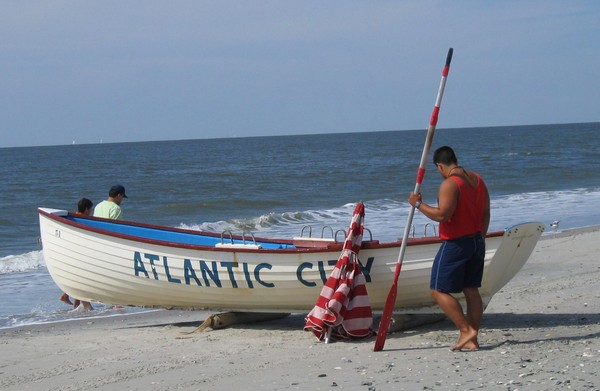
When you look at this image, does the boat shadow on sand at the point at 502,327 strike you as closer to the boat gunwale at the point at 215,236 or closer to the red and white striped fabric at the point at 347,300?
the red and white striped fabric at the point at 347,300

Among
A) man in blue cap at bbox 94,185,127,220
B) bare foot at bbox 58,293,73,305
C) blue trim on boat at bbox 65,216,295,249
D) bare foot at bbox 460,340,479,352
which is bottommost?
bare foot at bbox 58,293,73,305

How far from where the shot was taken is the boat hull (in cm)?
727

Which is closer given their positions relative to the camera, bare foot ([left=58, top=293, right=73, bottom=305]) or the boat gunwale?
the boat gunwale

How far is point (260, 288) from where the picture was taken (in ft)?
25.6

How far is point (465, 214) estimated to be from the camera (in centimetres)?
642

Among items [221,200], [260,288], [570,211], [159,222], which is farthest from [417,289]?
[221,200]

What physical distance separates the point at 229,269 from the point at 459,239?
88.1 inches

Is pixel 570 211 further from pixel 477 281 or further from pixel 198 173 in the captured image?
pixel 198 173

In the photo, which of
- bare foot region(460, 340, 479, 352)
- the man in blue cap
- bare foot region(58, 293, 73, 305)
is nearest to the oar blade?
bare foot region(460, 340, 479, 352)

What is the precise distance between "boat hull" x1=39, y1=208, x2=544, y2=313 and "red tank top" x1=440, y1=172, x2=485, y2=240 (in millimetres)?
673

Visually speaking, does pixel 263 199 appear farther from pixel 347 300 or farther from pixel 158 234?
pixel 347 300

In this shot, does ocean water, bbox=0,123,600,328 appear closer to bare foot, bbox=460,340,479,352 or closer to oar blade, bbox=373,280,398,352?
oar blade, bbox=373,280,398,352

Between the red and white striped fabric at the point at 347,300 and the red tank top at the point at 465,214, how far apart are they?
3.29 ft

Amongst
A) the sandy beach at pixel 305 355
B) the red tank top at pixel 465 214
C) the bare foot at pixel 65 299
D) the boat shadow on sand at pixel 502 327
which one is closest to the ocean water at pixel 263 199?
the bare foot at pixel 65 299
